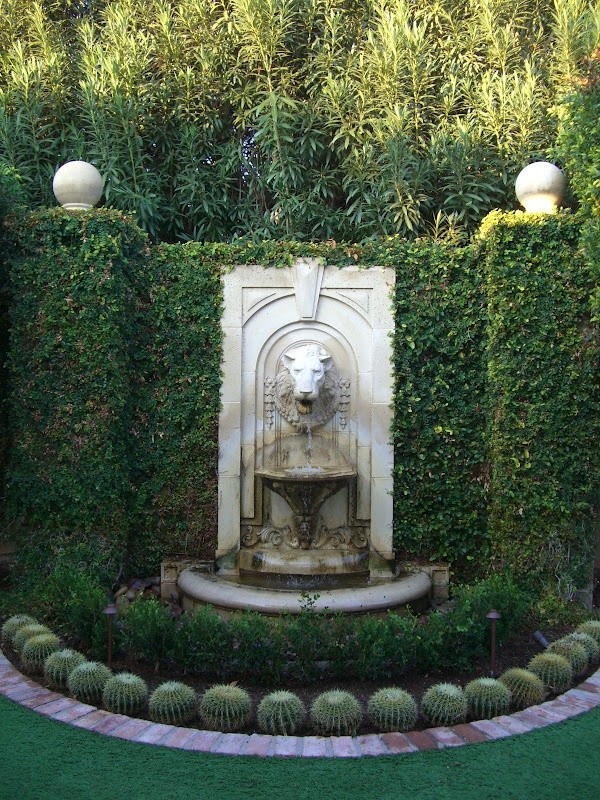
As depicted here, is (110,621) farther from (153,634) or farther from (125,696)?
(125,696)

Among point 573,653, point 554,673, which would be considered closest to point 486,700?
point 554,673

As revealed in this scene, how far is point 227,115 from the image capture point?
296 inches

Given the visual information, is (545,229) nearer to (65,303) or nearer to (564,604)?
(564,604)

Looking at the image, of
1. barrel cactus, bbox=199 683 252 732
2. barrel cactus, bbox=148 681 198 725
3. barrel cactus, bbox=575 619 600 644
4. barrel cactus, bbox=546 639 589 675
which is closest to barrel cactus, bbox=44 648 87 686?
barrel cactus, bbox=148 681 198 725

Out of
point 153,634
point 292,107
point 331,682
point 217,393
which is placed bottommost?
point 331,682

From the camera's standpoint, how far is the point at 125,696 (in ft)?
11.5

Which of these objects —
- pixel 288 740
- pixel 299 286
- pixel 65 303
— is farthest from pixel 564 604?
pixel 65 303

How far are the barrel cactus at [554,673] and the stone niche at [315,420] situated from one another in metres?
1.90

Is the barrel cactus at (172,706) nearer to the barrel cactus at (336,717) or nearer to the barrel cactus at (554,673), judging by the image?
the barrel cactus at (336,717)

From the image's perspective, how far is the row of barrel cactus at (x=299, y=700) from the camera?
3375mm

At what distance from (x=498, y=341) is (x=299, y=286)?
5.78 feet

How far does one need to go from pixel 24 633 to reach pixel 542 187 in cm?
516

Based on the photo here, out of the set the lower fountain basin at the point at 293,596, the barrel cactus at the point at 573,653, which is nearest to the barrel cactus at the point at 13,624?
the lower fountain basin at the point at 293,596

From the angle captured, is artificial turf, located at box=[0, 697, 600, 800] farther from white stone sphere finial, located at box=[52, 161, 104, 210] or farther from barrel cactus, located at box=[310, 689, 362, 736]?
white stone sphere finial, located at box=[52, 161, 104, 210]
